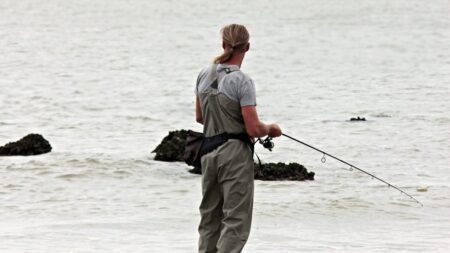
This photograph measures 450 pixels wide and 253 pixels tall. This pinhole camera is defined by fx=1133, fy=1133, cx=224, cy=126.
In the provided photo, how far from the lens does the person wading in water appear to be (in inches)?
287

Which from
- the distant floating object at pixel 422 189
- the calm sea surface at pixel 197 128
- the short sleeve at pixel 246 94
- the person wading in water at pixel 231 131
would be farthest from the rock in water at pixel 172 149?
the short sleeve at pixel 246 94

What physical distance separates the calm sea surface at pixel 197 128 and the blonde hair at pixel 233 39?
315 centimetres

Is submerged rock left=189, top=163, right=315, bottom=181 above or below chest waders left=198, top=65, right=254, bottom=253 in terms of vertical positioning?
below

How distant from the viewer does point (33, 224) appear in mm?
11820

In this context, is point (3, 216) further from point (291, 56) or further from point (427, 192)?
point (291, 56)

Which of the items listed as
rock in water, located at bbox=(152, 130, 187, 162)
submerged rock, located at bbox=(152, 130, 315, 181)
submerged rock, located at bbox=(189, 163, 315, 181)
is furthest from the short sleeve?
rock in water, located at bbox=(152, 130, 187, 162)

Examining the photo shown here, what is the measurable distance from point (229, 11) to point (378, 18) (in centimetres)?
1083

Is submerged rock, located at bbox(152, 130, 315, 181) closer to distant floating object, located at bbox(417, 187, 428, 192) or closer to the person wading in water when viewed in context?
distant floating object, located at bbox(417, 187, 428, 192)

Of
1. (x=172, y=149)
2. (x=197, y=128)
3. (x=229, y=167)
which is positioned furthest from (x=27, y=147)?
(x=229, y=167)

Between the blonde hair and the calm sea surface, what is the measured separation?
3.15m

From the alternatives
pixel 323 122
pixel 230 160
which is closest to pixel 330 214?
pixel 230 160

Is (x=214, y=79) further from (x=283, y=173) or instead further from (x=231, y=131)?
(x=283, y=173)

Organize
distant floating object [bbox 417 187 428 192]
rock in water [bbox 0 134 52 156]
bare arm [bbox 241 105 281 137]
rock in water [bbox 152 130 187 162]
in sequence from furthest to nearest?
A: rock in water [bbox 0 134 52 156], rock in water [bbox 152 130 187 162], distant floating object [bbox 417 187 428 192], bare arm [bbox 241 105 281 137]

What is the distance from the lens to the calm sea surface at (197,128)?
11.5 m
